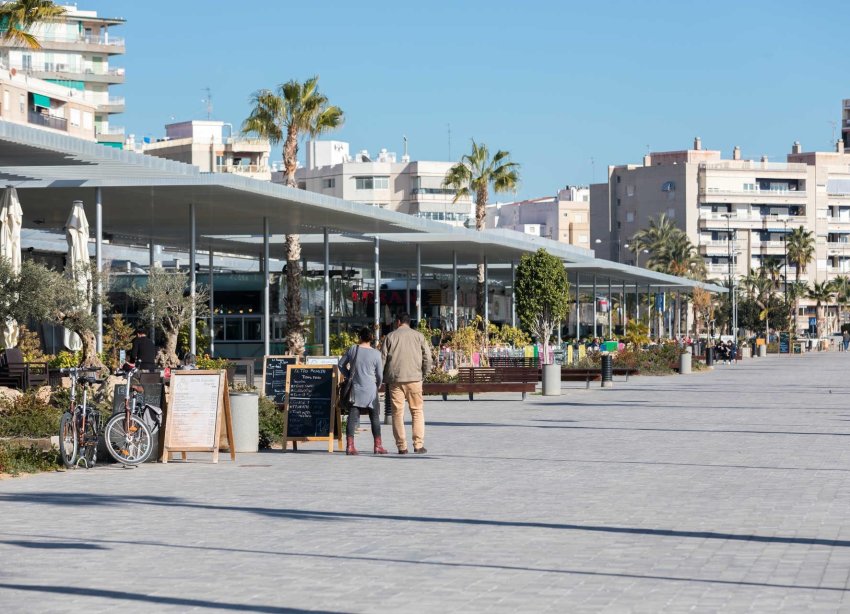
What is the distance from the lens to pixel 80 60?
11238cm

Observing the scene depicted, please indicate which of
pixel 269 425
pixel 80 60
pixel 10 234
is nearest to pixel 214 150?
pixel 80 60

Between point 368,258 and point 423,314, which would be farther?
point 423,314

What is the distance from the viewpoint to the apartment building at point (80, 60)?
109062 mm

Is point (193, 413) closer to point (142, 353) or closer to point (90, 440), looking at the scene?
point (90, 440)

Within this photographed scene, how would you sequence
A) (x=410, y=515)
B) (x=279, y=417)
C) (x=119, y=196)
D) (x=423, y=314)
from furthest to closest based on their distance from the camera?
(x=423, y=314), (x=119, y=196), (x=279, y=417), (x=410, y=515)

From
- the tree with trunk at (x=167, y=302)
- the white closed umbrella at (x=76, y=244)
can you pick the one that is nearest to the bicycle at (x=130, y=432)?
the white closed umbrella at (x=76, y=244)

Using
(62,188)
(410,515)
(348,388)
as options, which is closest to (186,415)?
(348,388)

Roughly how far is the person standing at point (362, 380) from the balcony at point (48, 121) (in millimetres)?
72888

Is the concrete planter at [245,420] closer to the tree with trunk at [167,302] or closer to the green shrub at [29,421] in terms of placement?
the green shrub at [29,421]

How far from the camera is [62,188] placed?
2894 centimetres

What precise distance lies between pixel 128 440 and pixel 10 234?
12161 mm

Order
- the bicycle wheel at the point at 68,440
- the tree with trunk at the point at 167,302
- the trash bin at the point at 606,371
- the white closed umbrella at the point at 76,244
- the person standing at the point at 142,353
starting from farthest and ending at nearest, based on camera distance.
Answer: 1. the trash bin at the point at 606,371
2. the tree with trunk at the point at 167,302
3. the white closed umbrella at the point at 76,244
4. the person standing at the point at 142,353
5. the bicycle wheel at the point at 68,440

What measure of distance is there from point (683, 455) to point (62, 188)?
16384 mm

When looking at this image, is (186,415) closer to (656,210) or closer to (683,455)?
(683,455)
